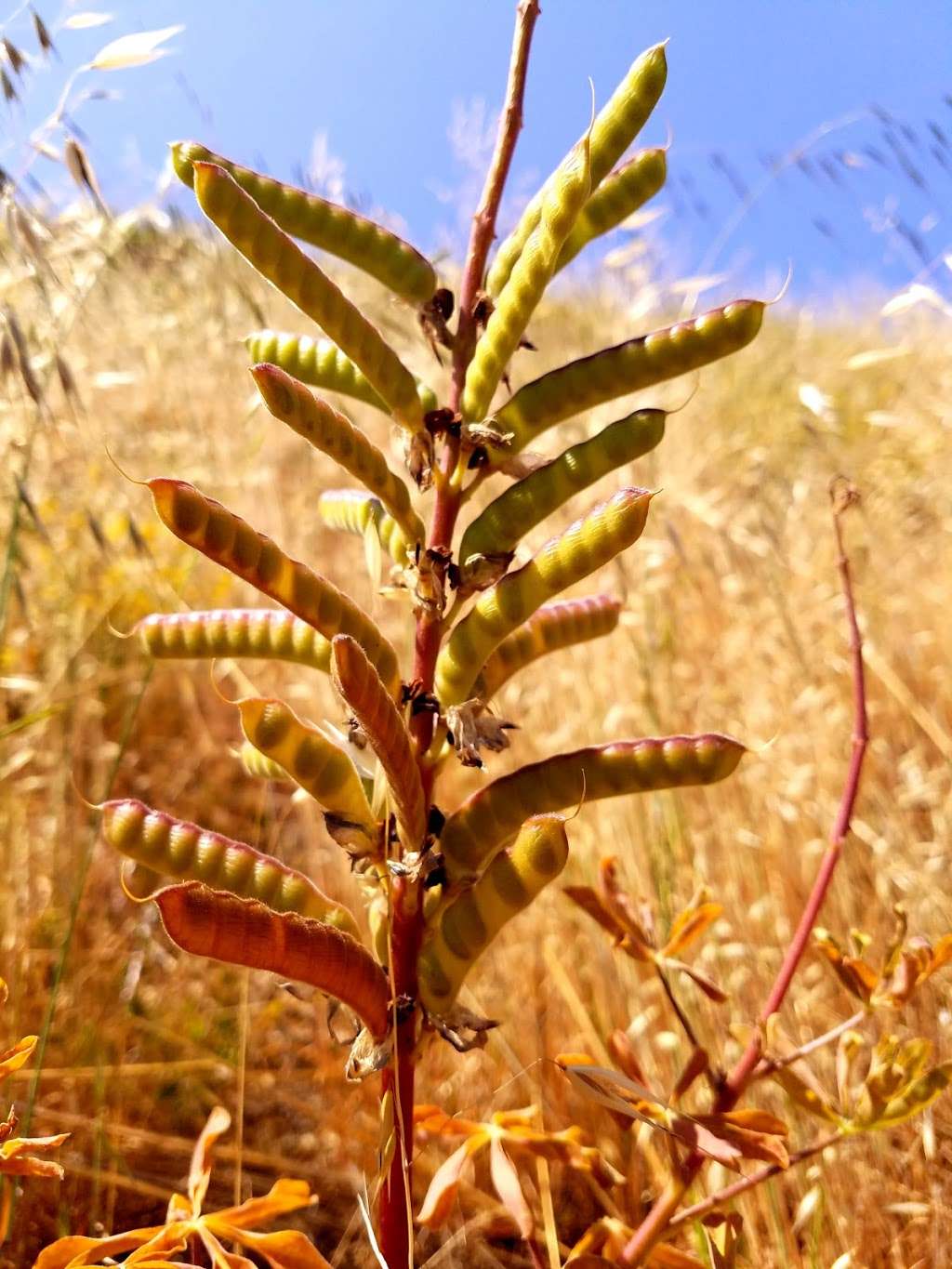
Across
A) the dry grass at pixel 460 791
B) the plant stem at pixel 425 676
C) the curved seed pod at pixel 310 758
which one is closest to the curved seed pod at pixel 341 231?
the plant stem at pixel 425 676

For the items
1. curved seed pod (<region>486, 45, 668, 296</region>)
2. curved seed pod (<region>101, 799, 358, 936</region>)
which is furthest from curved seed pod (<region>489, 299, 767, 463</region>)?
curved seed pod (<region>101, 799, 358, 936</region>)

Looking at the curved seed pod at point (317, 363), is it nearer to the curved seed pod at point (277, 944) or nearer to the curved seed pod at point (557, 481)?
the curved seed pod at point (557, 481)

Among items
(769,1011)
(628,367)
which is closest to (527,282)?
(628,367)

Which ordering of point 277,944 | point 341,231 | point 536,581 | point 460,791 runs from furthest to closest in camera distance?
point 460,791
point 341,231
point 536,581
point 277,944

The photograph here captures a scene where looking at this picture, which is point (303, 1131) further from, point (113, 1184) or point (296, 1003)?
point (113, 1184)

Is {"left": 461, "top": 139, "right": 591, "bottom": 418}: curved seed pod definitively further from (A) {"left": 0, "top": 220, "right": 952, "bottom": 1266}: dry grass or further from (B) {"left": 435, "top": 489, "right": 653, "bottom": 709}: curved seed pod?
(A) {"left": 0, "top": 220, "right": 952, "bottom": 1266}: dry grass

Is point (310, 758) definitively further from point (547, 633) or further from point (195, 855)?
point (547, 633)
